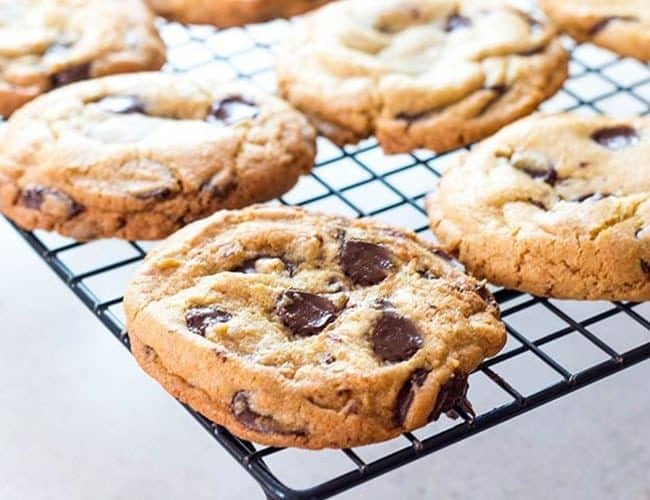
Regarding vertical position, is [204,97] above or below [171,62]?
above

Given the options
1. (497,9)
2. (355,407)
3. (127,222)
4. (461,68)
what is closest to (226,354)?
(355,407)

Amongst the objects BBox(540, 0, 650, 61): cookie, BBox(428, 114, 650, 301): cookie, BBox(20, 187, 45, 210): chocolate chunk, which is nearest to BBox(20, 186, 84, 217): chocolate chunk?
BBox(20, 187, 45, 210): chocolate chunk

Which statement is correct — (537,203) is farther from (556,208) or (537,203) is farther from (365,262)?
(365,262)

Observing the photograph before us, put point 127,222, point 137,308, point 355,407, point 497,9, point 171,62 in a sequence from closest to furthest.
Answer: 1. point 355,407
2. point 137,308
3. point 127,222
4. point 497,9
5. point 171,62

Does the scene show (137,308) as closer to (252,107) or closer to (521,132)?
(252,107)

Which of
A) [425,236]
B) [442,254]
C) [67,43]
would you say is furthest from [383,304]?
[67,43]
